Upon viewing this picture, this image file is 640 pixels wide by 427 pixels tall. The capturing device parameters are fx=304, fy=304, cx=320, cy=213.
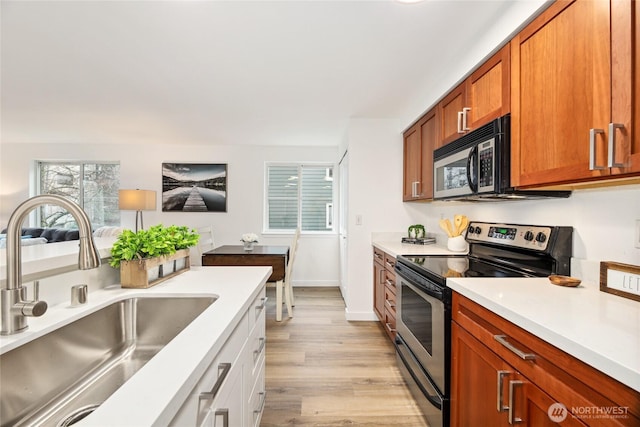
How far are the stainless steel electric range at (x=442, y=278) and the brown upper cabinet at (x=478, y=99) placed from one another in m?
0.69

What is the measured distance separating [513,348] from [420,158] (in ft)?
7.08

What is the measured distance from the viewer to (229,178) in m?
5.06

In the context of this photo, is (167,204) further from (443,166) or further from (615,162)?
(615,162)

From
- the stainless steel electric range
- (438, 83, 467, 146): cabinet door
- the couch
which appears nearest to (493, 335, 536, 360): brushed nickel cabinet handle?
the stainless steel electric range

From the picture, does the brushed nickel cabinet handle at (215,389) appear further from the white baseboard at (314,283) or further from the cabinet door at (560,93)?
the white baseboard at (314,283)

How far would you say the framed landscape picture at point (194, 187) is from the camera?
16.5 feet

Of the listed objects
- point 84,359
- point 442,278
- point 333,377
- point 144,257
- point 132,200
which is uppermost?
point 132,200

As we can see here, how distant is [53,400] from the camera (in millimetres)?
875

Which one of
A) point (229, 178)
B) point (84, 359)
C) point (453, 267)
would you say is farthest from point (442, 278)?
point (229, 178)

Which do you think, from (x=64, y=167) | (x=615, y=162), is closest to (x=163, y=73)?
(x=615, y=162)

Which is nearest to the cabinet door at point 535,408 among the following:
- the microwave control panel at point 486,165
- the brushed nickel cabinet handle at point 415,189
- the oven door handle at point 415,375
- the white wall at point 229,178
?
the oven door handle at point 415,375

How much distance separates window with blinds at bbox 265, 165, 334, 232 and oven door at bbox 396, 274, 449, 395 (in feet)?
10.1

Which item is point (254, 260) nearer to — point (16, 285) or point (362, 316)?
point (362, 316)

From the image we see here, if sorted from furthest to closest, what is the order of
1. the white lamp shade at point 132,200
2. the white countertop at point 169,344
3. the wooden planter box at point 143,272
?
the white lamp shade at point 132,200
the wooden planter box at point 143,272
the white countertop at point 169,344
